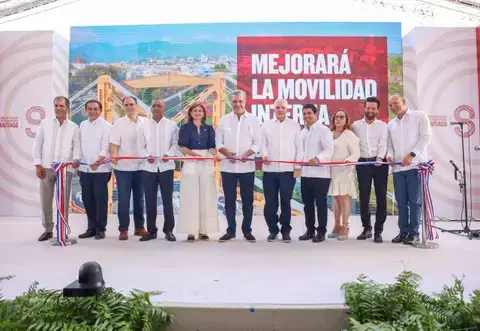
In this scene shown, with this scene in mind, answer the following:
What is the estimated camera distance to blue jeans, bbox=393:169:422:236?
4137mm

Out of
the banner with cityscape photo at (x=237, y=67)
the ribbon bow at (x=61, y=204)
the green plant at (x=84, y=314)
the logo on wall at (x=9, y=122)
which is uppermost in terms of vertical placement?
the banner with cityscape photo at (x=237, y=67)

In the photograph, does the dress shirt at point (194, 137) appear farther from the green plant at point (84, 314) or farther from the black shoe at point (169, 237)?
the green plant at point (84, 314)

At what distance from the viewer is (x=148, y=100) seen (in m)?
A: 7.50

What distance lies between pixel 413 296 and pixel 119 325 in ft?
4.55

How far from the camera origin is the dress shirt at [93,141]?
4625 millimetres

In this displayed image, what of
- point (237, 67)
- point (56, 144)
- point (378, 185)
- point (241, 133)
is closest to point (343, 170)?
point (378, 185)

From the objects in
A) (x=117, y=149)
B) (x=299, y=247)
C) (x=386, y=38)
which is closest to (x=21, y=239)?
(x=117, y=149)

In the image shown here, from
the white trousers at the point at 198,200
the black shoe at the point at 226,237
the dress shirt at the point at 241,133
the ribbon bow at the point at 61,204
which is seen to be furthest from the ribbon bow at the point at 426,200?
the ribbon bow at the point at 61,204

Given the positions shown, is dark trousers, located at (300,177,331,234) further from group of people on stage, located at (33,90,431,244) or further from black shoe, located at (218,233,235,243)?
black shoe, located at (218,233,235,243)

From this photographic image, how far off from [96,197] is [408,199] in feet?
11.5

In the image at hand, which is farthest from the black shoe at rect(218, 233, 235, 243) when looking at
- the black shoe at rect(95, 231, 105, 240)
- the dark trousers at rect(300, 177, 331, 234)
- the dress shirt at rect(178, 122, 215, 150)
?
the black shoe at rect(95, 231, 105, 240)

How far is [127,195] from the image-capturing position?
454 centimetres

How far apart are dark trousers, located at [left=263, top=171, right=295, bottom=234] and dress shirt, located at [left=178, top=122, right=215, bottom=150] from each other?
30.5 inches

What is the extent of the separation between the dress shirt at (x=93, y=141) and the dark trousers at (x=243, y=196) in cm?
145
